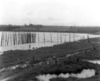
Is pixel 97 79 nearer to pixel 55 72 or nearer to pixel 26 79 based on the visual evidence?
pixel 55 72

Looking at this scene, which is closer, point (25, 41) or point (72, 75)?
point (72, 75)

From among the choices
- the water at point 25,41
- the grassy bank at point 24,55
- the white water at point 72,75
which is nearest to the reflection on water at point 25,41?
the water at point 25,41

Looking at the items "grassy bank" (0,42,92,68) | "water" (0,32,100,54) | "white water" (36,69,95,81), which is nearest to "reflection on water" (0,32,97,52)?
"water" (0,32,100,54)

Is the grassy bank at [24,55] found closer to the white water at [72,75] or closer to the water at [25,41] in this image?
the white water at [72,75]

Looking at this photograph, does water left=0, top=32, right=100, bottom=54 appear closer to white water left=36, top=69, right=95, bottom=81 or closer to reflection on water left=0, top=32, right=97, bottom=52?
reflection on water left=0, top=32, right=97, bottom=52

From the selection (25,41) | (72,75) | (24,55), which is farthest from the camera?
(25,41)

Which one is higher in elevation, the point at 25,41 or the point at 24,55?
the point at 24,55

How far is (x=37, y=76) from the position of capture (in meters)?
17.0

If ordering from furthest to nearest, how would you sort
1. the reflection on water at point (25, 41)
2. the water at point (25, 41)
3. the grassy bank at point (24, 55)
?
the reflection on water at point (25, 41) < the water at point (25, 41) < the grassy bank at point (24, 55)

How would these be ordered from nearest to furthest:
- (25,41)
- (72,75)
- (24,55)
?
(72,75) < (24,55) < (25,41)

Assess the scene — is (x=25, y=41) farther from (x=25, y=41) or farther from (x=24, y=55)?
(x=24, y=55)

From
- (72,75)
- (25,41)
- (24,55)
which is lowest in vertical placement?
(25,41)

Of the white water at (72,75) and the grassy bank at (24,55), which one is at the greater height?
the white water at (72,75)

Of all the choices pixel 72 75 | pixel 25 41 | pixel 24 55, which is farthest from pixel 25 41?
pixel 72 75
